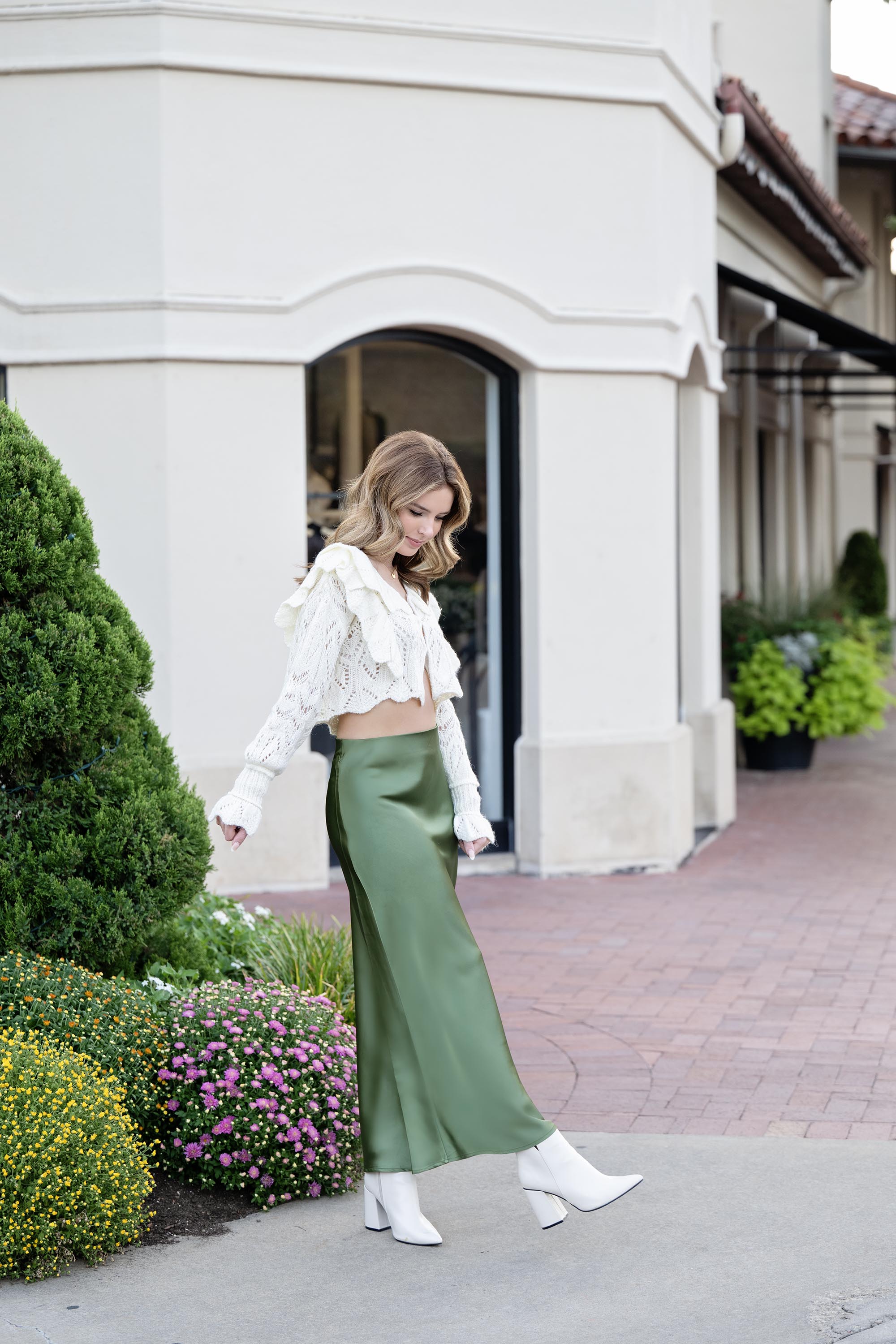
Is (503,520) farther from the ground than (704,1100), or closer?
farther from the ground

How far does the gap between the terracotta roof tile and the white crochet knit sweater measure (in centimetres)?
1842

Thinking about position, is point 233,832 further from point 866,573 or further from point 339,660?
point 866,573

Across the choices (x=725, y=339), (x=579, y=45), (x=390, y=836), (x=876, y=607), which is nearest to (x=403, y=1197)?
(x=390, y=836)

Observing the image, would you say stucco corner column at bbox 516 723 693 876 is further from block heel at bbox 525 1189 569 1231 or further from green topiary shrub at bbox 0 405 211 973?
block heel at bbox 525 1189 569 1231

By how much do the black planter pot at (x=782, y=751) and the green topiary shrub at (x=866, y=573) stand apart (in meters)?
7.55

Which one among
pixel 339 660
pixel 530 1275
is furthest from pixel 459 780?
pixel 530 1275

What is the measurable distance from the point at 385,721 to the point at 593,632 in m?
4.89

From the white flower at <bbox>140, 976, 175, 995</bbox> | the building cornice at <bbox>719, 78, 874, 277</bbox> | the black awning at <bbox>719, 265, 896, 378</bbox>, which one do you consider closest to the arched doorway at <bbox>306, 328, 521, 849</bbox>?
the building cornice at <bbox>719, 78, 874, 277</bbox>

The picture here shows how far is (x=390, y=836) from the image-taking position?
4.03m

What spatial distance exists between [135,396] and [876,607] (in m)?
14.8

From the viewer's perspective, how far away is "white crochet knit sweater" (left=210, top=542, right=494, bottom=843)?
13.2 feet

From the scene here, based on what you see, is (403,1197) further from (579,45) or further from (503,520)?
(579,45)

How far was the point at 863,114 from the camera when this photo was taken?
72.7ft

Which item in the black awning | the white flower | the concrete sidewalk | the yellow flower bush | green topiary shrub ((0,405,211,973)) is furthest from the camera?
the black awning
